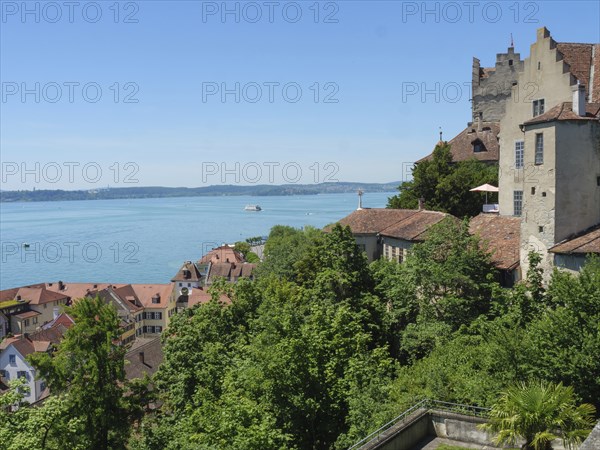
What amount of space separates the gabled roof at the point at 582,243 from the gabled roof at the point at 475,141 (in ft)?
69.2

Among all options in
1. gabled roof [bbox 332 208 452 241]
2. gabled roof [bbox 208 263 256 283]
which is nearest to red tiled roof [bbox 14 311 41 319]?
gabled roof [bbox 208 263 256 283]

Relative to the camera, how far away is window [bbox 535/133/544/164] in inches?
1101

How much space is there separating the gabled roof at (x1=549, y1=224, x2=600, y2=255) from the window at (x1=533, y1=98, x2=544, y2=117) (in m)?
7.67

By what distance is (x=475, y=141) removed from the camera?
49406 mm

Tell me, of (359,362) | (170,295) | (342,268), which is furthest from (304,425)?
(170,295)

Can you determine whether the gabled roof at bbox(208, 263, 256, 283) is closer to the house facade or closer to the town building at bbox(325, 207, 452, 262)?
the town building at bbox(325, 207, 452, 262)

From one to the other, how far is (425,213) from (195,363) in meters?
19.3

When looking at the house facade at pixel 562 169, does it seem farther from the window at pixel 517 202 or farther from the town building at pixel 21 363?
the town building at pixel 21 363

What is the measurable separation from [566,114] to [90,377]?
26.7 meters

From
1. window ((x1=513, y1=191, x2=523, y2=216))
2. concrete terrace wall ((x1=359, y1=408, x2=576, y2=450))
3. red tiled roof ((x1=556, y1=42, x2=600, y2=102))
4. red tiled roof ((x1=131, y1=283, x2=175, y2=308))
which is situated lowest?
red tiled roof ((x1=131, y1=283, x2=175, y2=308))

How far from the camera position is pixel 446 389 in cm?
2011

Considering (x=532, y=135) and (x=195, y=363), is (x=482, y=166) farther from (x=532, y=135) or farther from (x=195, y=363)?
(x=195, y=363)

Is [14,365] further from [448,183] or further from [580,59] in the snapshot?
[580,59]

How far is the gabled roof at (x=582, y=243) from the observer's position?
25594 millimetres
